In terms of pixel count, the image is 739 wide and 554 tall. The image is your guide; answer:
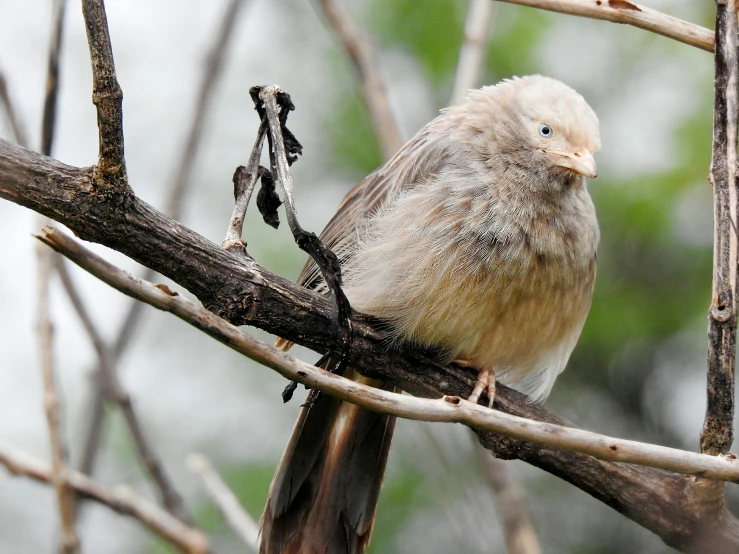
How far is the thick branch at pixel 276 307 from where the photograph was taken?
256 centimetres

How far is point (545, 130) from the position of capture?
4.20 m

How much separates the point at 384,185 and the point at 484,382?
1179 millimetres

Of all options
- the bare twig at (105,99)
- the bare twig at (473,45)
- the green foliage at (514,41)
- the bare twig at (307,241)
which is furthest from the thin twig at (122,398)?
the green foliage at (514,41)

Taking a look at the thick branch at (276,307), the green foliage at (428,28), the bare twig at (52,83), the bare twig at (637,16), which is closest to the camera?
the thick branch at (276,307)

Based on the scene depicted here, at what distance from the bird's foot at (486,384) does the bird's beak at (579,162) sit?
96cm

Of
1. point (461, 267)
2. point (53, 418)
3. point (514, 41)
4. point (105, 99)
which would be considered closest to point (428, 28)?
point (514, 41)

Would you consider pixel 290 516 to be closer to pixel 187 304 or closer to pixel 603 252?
pixel 187 304

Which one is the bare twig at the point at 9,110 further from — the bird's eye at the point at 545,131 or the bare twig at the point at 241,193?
the bird's eye at the point at 545,131

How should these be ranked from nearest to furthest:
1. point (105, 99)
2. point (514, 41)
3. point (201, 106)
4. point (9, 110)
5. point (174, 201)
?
point (105, 99) → point (9, 110) → point (174, 201) → point (201, 106) → point (514, 41)

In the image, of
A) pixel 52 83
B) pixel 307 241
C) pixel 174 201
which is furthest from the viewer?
pixel 174 201

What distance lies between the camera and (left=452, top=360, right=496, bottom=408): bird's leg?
3.82 m

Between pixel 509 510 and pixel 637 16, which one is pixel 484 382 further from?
pixel 637 16

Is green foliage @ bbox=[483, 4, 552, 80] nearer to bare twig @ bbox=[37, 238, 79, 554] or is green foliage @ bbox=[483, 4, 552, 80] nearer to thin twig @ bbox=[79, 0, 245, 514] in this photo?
thin twig @ bbox=[79, 0, 245, 514]

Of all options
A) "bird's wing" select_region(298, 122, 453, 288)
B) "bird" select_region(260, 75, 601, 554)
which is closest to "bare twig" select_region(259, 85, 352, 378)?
"bird" select_region(260, 75, 601, 554)
